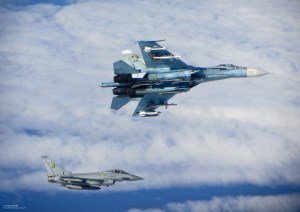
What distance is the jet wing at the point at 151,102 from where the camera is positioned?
93.6 meters

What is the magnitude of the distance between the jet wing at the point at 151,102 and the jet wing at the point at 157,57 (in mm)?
5957

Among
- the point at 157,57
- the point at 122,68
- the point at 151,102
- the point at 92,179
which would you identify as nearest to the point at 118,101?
the point at 151,102

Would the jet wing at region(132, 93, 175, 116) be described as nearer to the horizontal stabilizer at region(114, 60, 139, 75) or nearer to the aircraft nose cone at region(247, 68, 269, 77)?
the horizontal stabilizer at region(114, 60, 139, 75)

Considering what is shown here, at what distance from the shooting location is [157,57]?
90.8 meters

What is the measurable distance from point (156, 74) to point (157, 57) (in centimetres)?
335

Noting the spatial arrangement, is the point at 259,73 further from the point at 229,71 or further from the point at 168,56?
the point at 168,56

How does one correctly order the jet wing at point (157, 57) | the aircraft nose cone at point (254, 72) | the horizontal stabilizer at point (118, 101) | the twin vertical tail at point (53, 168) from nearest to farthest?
the jet wing at point (157, 57)
the aircraft nose cone at point (254, 72)
the horizontal stabilizer at point (118, 101)
the twin vertical tail at point (53, 168)

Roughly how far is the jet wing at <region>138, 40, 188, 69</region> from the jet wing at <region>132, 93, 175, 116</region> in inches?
235

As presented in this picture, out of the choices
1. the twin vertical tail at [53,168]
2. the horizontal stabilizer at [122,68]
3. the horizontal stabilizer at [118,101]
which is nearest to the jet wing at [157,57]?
the horizontal stabilizer at [122,68]

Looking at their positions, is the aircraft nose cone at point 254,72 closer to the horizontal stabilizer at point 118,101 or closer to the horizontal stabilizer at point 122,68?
the horizontal stabilizer at point 122,68

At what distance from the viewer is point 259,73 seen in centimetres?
9088

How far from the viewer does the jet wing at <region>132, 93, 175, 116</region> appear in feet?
307

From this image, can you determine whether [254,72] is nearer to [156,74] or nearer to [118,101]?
[156,74]

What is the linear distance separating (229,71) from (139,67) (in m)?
16.3
